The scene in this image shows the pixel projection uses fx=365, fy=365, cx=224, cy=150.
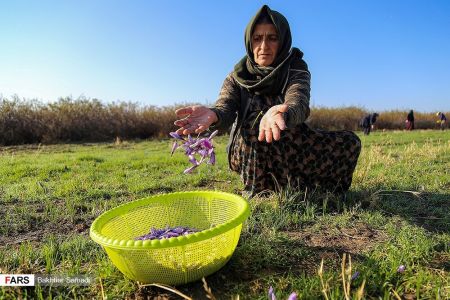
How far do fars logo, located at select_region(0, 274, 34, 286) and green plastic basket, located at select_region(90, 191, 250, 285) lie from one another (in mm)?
389

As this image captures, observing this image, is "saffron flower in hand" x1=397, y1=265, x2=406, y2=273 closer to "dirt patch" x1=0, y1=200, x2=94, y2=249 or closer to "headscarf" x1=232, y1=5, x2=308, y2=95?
"headscarf" x1=232, y1=5, x2=308, y2=95

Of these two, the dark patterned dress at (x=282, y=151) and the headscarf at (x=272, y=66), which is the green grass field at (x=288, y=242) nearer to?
the dark patterned dress at (x=282, y=151)

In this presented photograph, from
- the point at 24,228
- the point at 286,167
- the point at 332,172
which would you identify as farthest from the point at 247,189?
the point at 24,228

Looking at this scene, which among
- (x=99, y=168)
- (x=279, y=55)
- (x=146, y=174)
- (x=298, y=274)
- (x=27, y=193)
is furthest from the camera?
(x=99, y=168)

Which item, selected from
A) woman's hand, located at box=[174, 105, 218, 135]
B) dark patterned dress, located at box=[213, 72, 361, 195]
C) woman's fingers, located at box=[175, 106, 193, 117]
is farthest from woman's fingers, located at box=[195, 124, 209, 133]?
dark patterned dress, located at box=[213, 72, 361, 195]

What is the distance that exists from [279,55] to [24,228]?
238cm

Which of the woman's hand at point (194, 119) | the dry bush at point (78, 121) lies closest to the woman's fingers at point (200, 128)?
the woman's hand at point (194, 119)

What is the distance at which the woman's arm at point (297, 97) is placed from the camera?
7.15 ft

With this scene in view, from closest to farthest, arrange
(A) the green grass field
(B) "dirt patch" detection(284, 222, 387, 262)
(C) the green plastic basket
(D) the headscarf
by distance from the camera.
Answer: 1. (C) the green plastic basket
2. (A) the green grass field
3. (B) "dirt patch" detection(284, 222, 387, 262)
4. (D) the headscarf

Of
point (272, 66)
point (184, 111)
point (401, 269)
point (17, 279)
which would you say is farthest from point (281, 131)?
point (17, 279)

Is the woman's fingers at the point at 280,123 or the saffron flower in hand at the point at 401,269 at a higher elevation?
the woman's fingers at the point at 280,123

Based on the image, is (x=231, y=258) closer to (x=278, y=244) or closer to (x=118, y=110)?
(x=278, y=244)

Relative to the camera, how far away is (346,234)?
235 centimetres

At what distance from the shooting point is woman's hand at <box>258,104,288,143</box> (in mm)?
1866
